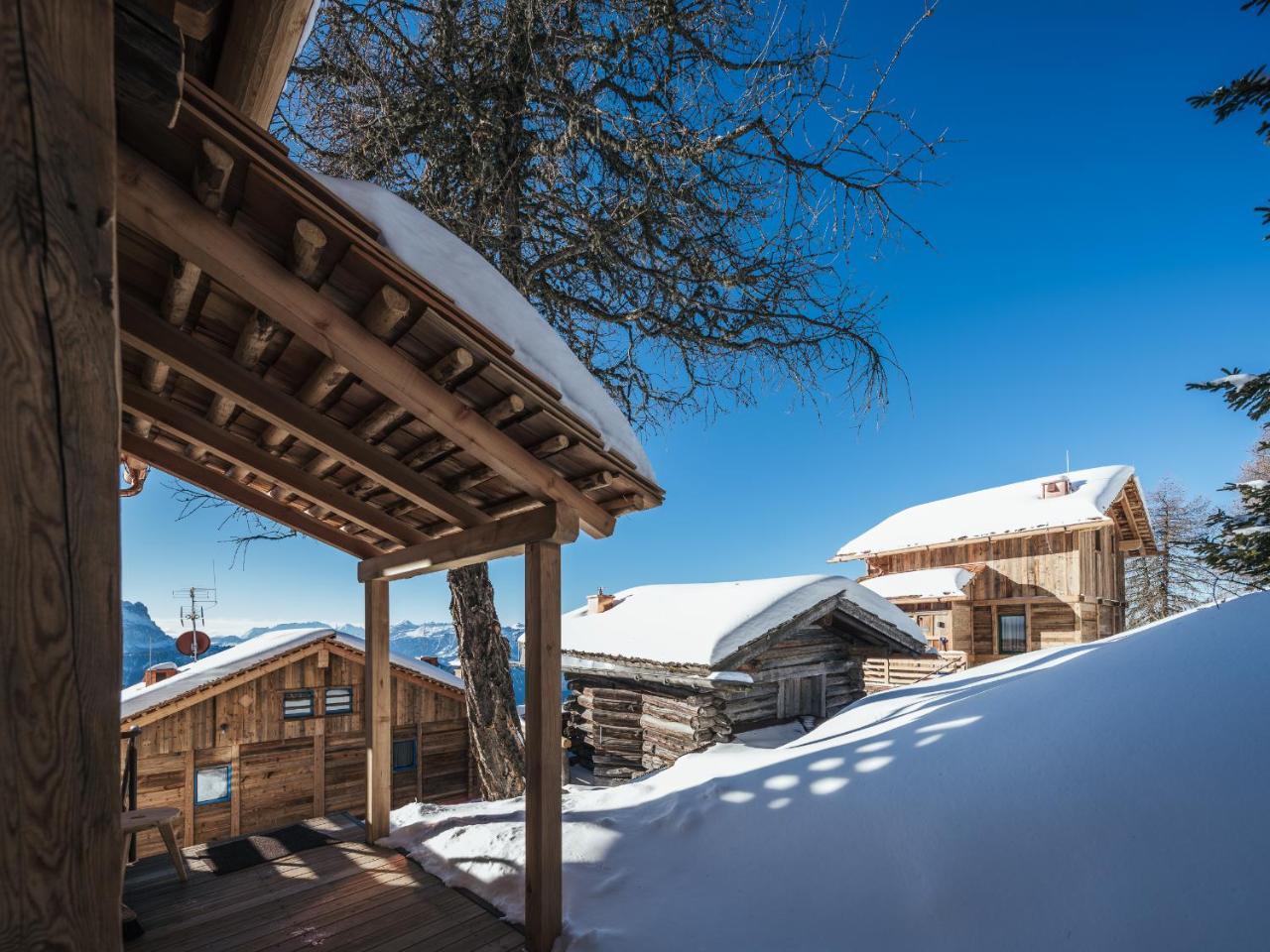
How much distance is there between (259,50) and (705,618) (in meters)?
10.2

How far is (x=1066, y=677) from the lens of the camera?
4785 millimetres

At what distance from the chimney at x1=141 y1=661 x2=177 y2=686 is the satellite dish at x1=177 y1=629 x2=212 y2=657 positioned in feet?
4.70

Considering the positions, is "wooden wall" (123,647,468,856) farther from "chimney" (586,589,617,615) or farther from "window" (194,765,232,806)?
"chimney" (586,589,617,615)

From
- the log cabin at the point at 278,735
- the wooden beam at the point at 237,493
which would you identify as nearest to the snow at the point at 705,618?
the log cabin at the point at 278,735

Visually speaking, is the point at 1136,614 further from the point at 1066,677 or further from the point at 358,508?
the point at 358,508

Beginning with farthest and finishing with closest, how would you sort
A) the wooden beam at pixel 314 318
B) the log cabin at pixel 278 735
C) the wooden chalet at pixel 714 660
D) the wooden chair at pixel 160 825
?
the log cabin at pixel 278 735 → the wooden chalet at pixel 714 660 → the wooden chair at pixel 160 825 → the wooden beam at pixel 314 318

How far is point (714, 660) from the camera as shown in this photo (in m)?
9.67

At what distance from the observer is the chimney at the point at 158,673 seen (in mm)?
14945

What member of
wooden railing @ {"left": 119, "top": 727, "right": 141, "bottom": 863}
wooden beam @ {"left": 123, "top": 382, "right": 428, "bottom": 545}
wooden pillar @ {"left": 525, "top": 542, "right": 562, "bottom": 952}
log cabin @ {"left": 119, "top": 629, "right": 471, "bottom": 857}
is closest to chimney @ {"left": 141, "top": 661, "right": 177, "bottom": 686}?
log cabin @ {"left": 119, "top": 629, "right": 471, "bottom": 857}

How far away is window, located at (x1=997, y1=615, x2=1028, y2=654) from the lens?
70.0 feet

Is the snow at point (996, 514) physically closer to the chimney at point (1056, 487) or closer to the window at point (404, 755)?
the chimney at point (1056, 487)

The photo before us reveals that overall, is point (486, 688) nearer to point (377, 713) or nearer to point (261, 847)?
point (377, 713)

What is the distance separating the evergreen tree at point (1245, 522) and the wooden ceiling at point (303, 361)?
8.00m

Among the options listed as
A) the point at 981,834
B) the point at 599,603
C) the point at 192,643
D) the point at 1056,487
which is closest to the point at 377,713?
the point at 981,834
